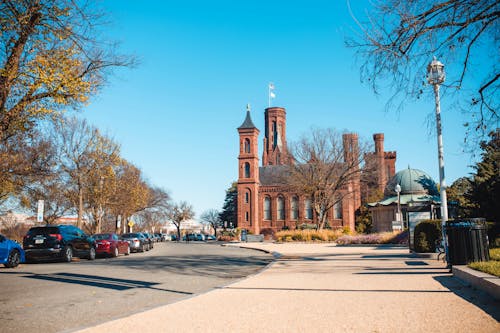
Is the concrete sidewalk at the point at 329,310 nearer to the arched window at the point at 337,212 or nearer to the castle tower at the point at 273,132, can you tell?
the arched window at the point at 337,212

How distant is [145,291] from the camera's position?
946cm

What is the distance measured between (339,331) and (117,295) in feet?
17.1

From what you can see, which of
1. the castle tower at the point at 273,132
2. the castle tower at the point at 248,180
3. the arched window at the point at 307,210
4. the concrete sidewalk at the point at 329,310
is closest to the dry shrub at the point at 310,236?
the concrete sidewalk at the point at 329,310

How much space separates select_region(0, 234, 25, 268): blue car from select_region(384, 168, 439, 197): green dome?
4712 centimetres

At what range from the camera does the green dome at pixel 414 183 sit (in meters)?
55.8

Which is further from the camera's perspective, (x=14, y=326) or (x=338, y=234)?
(x=338, y=234)

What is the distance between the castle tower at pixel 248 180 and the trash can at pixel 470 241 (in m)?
63.3

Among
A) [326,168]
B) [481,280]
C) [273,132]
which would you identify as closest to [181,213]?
[273,132]

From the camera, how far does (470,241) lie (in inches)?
421

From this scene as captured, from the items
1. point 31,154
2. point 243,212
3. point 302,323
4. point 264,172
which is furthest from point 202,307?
point 264,172

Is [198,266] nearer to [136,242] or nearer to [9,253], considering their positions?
[9,253]

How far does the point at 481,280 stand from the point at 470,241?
3214 mm

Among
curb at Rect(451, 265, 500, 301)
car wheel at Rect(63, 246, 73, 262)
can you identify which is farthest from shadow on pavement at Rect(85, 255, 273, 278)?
curb at Rect(451, 265, 500, 301)

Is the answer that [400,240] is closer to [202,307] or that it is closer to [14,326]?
[202,307]
